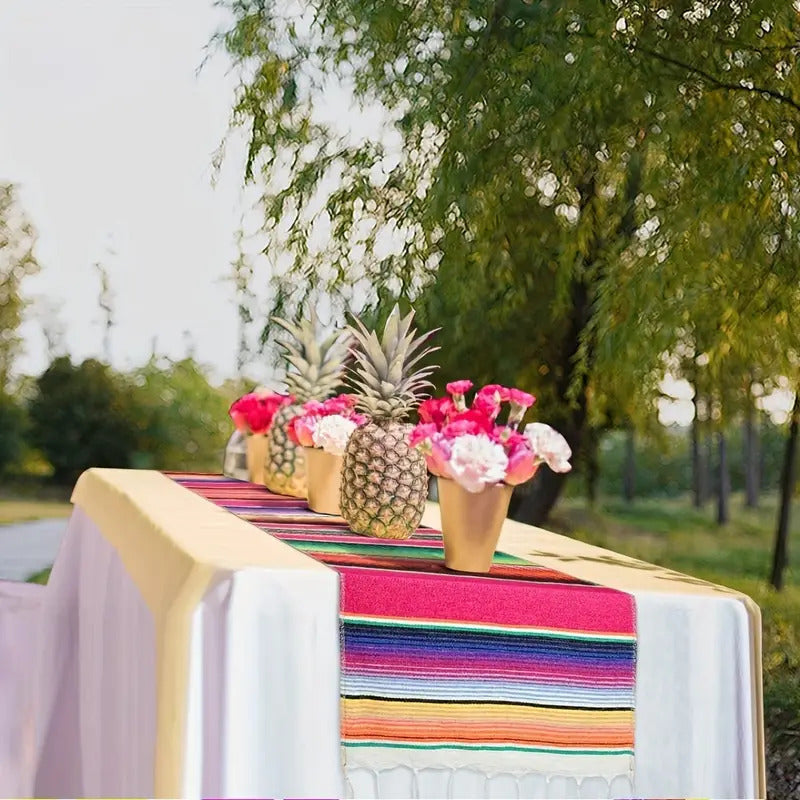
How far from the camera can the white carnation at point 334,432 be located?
2.24 m

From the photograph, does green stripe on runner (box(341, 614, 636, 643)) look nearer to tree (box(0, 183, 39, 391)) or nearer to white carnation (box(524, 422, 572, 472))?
white carnation (box(524, 422, 572, 472))

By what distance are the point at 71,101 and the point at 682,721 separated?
21.6ft

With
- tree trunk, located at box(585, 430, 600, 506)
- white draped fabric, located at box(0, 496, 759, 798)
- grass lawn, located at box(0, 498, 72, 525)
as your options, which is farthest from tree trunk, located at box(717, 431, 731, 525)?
white draped fabric, located at box(0, 496, 759, 798)

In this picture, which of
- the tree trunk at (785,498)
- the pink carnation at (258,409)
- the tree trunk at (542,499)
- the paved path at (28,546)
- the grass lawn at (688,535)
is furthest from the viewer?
the grass lawn at (688,535)

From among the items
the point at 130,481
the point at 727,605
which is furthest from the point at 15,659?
the point at 727,605

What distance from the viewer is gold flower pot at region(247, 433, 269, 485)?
306 centimetres

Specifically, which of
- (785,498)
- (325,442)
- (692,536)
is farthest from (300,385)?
(692,536)

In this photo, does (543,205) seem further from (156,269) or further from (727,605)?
(727,605)

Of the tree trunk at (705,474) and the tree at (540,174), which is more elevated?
the tree at (540,174)

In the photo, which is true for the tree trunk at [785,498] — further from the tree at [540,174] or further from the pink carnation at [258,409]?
the pink carnation at [258,409]

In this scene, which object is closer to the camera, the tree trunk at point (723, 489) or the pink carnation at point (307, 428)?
the pink carnation at point (307, 428)

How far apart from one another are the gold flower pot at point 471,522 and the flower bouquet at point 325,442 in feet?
1.93

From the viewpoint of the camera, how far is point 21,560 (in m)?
7.20

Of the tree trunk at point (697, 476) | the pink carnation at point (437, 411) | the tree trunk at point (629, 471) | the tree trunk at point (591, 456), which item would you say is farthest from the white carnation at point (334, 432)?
the tree trunk at point (697, 476)
